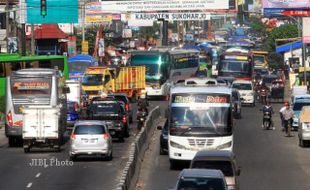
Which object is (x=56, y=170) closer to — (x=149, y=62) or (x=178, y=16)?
(x=149, y=62)

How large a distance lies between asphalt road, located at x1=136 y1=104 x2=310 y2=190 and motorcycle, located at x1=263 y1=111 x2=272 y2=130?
444 mm

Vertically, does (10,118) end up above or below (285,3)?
below

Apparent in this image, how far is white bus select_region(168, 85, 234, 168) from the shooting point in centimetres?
3291

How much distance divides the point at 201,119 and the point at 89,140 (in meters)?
4.92

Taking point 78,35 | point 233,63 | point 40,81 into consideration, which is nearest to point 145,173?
point 40,81

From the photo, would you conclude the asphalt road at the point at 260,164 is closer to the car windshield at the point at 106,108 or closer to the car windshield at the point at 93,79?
the car windshield at the point at 106,108

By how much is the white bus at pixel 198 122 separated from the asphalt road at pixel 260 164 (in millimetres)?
1091

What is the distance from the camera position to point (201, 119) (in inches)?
Answer: 1305

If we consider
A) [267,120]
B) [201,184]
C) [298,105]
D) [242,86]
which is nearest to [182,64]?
[242,86]

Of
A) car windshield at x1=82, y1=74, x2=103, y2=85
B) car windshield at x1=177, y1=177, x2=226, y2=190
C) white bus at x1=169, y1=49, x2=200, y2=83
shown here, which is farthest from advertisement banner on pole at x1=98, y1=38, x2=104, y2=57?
car windshield at x1=177, y1=177, x2=226, y2=190

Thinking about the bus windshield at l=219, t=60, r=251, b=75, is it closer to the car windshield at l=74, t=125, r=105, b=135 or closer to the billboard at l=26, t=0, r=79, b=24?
the billboard at l=26, t=0, r=79, b=24

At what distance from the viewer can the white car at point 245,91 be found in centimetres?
6756

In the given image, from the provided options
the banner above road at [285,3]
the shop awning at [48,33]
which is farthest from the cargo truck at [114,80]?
the shop awning at [48,33]

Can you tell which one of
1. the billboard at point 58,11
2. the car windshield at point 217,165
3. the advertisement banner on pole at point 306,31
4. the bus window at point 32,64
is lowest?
the car windshield at point 217,165
